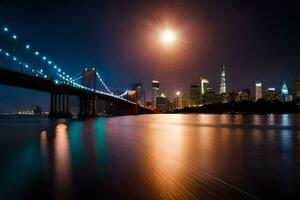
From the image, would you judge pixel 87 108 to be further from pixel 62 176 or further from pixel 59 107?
pixel 62 176

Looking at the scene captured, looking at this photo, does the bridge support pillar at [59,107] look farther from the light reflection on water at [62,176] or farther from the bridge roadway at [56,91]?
the light reflection on water at [62,176]

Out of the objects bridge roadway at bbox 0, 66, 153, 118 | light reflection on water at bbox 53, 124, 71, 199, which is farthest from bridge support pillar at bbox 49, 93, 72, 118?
light reflection on water at bbox 53, 124, 71, 199

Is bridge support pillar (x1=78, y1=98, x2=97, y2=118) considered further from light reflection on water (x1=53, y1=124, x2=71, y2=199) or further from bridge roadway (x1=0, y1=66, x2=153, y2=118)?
light reflection on water (x1=53, y1=124, x2=71, y2=199)

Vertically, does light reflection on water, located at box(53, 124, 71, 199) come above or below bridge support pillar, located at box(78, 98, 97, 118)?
below

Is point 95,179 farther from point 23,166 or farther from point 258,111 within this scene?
point 258,111

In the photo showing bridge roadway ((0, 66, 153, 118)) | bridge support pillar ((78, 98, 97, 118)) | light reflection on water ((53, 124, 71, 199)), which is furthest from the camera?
bridge support pillar ((78, 98, 97, 118))

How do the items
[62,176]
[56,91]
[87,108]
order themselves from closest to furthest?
1. [62,176]
2. [56,91]
3. [87,108]

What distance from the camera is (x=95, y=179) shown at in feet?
33.3

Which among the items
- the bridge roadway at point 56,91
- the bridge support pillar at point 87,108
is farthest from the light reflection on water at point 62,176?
the bridge support pillar at point 87,108

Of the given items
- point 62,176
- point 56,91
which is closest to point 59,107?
point 56,91

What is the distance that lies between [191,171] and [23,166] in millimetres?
6373

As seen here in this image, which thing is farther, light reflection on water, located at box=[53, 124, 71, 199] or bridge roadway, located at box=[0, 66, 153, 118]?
bridge roadway, located at box=[0, 66, 153, 118]

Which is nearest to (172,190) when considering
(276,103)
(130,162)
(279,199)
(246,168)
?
(279,199)

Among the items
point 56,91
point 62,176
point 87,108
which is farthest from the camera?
point 87,108
